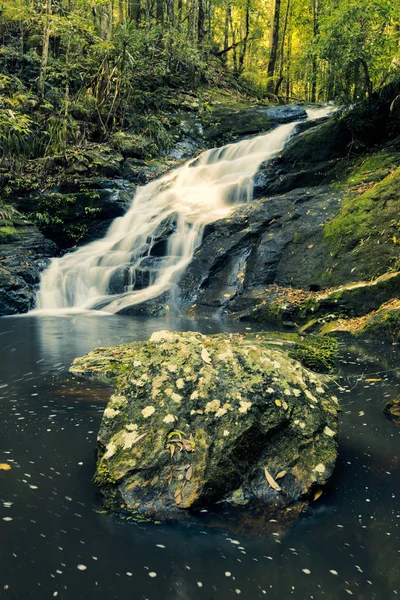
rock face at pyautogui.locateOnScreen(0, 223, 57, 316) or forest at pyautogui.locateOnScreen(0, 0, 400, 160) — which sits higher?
forest at pyautogui.locateOnScreen(0, 0, 400, 160)

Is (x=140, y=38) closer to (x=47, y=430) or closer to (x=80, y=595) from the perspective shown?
(x=47, y=430)

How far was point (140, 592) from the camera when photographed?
7.11ft

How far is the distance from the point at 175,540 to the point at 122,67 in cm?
1756

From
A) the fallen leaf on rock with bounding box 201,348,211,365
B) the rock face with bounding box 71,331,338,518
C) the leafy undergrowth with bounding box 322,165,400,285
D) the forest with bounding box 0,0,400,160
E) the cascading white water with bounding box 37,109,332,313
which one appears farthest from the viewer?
the cascading white water with bounding box 37,109,332,313

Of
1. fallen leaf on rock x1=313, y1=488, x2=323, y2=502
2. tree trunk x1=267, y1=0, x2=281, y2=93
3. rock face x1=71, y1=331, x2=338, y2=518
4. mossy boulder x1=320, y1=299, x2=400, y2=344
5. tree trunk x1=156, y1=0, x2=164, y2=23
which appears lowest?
mossy boulder x1=320, y1=299, x2=400, y2=344

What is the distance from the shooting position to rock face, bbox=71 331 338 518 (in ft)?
9.25

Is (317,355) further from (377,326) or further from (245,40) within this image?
(245,40)

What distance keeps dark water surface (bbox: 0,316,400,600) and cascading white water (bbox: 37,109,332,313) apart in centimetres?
717

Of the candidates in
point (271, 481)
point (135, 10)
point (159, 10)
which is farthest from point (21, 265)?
point (159, 10)

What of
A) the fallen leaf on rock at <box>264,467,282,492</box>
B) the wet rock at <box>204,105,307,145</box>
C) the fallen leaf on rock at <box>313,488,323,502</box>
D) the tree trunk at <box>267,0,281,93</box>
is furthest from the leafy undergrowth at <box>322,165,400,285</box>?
the tree trunk at <box>267,0,281,93</box>

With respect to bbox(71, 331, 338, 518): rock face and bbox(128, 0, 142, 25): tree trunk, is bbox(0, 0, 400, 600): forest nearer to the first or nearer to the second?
bbox(71, 331, 338, 518): rock face

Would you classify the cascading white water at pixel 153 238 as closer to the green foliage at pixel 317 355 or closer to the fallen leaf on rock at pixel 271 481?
the green foliage at pixel 317 355

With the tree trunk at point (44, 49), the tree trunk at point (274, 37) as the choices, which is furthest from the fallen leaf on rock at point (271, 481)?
the tree trunk at point (274, 37)

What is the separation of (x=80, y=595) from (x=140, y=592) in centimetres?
28
